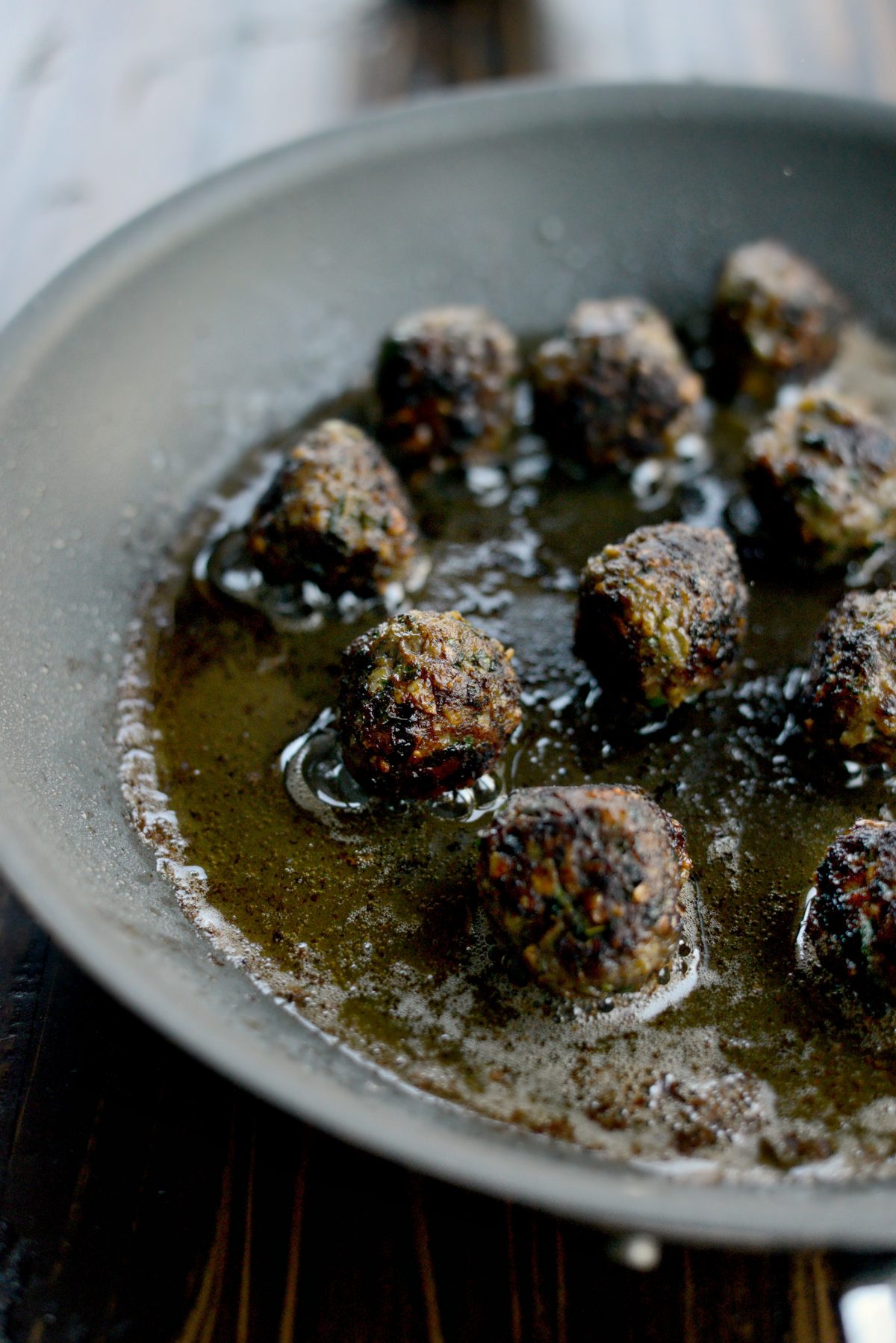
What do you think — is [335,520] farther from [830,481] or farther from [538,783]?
[830,481]

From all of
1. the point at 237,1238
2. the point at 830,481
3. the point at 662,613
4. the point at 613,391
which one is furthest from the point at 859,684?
the point at 237,1238

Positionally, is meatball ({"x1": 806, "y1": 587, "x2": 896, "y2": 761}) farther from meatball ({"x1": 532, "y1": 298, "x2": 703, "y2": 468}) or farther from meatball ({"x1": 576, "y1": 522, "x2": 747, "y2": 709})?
meatball ({"x1": 532, "y1": 298, "x2": 703, "y2": 468})

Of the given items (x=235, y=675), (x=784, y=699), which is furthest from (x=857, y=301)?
(x=235, y=675)

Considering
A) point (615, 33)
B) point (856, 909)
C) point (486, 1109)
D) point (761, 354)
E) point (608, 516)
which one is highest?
point (615, 33)

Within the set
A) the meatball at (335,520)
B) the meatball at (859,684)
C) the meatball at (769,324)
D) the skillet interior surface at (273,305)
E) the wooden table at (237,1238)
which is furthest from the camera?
the meatball at (769,324)

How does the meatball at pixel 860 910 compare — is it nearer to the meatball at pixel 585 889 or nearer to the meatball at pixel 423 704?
the meatball at pixel 585 889

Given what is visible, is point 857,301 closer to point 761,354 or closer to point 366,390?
point 761,354

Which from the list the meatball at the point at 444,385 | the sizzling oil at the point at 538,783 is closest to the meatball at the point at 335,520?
the sizzling oil at the point at 538,783
